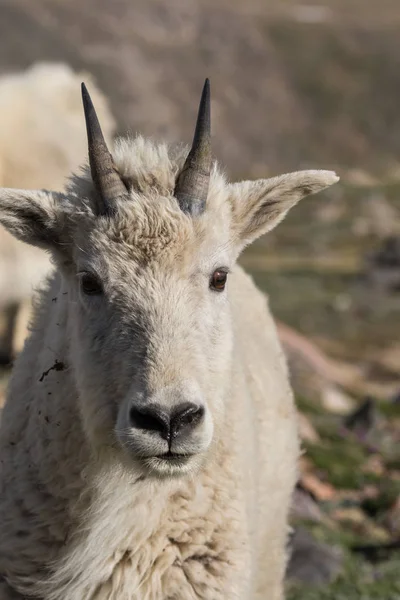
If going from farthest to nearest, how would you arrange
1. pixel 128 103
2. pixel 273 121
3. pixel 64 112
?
1. pixel 273 121
2. pixel 128 103
3. pixel 64 112

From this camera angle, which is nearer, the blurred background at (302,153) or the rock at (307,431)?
the blurred background at (302,153)

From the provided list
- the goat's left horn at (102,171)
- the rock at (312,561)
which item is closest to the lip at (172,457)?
the goat's left horn at (102,171)

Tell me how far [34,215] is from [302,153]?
83.5m

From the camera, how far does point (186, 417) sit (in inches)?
172

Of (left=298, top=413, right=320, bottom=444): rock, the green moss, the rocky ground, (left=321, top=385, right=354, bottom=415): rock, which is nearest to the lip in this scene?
the green moss

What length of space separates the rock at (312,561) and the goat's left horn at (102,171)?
5.95 metres

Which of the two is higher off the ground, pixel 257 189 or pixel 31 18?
pixel 31 18

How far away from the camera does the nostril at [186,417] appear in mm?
4328

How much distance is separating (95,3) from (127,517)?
69.6 metres

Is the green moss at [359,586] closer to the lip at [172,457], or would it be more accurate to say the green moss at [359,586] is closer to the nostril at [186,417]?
the lip at [172,457]

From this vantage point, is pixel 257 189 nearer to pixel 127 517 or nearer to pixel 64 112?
pixel 127 517

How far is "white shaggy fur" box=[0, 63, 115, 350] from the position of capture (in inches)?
566

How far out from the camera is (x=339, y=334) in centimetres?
3828

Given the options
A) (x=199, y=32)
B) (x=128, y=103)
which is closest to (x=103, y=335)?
(x=128, y=103)
